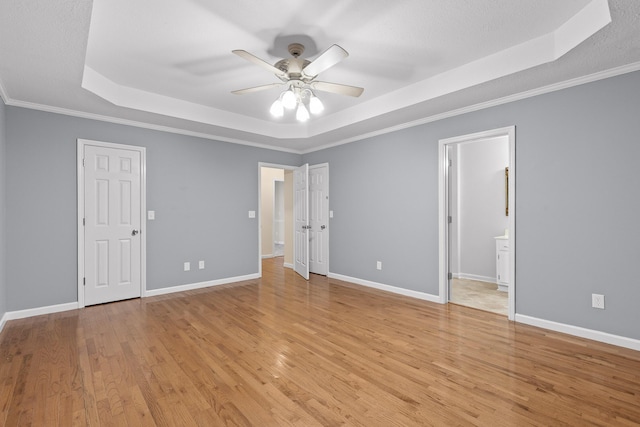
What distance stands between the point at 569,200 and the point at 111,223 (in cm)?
554

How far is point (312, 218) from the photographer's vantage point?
6297 millimetres

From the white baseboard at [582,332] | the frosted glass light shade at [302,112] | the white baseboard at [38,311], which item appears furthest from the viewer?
the white baseboard at [38,311]

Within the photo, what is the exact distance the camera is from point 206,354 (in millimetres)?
2717

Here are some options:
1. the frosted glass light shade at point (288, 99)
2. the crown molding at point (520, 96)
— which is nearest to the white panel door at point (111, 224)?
the frosted glass light shade at point (288, 99)

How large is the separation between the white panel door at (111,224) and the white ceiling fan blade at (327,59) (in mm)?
3217

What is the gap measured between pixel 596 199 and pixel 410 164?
214cm

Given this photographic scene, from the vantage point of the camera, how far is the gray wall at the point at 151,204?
3678 mm

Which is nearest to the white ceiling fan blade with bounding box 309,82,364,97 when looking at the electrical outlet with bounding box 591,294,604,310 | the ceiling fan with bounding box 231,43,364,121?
the ceiling fan with bounding box 231,43,364,121

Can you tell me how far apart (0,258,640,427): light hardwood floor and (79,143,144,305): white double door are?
1.54 feet

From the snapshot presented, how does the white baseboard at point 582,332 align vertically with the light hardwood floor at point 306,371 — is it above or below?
above

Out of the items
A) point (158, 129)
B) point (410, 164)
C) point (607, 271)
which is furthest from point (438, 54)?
point (158, 129)

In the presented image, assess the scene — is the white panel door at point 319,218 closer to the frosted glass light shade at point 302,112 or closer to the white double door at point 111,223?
the frosted glass light shade at point 302,112

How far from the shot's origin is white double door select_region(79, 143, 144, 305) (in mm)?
4098

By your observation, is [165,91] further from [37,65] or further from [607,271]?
[607,271]
